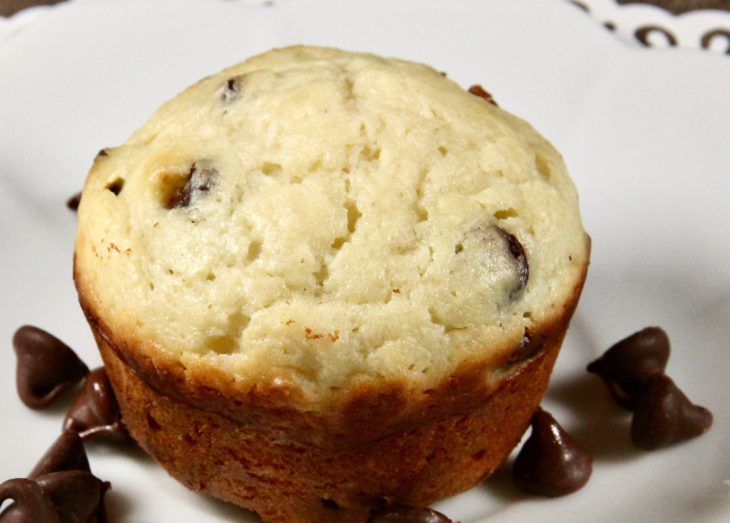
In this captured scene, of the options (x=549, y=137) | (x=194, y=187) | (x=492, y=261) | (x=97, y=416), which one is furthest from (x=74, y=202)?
(x=549, y=137)

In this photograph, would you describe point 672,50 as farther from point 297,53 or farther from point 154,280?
point 154,280

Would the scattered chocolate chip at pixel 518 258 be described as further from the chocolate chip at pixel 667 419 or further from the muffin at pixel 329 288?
the chocolate chip at pixel 667 419

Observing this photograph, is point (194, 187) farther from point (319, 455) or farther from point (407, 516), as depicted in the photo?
point (407, 516)

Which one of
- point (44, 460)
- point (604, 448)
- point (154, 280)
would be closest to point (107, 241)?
point (154, 280)

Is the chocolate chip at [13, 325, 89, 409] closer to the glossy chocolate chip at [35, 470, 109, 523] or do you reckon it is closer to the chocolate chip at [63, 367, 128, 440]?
the chocolate chip at [63, 367, 128, 440]

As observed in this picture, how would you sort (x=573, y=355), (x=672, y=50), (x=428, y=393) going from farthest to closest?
(x=672, y=50), (x=573, y=355), (x=428, y=393)

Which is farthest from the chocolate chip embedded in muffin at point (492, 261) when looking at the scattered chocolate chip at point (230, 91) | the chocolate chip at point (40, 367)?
the chocolate chip at point (40, 367)

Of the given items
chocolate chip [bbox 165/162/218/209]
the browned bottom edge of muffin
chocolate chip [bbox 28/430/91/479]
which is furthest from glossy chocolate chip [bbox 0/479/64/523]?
chocolate chip [bbox 165/162/218/209]
